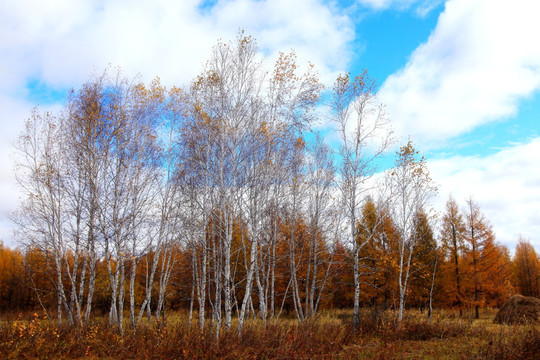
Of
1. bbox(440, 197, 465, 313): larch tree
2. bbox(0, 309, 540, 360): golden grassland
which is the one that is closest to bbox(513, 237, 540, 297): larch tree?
bbox(440, 197, 465, 313): larch tree

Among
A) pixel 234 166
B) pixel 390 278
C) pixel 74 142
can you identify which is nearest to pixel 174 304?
pixel 390 278

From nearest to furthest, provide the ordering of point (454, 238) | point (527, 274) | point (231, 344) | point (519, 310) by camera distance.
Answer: point (231, 344) → point (519, 310) → point (454, 238) → point (527, 274)

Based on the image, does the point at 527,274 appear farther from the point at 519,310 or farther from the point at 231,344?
the point at 231,344

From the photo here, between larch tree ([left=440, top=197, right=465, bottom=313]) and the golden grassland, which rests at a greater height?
larch tree ([left=440, top=197, right=465, bottom=313])

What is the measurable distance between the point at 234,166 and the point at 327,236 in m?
8.71

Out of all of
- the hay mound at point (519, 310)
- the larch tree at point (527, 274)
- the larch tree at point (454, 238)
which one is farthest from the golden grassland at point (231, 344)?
the larch tree at point (527, 274)

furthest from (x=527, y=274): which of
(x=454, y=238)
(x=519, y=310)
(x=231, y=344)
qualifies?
(x=231, y=344)

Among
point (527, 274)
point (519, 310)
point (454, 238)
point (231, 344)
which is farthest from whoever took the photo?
point (527, 274)

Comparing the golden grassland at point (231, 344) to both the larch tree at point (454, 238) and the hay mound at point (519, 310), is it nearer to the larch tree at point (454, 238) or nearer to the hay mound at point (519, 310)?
the hay mound at point (519, 310)

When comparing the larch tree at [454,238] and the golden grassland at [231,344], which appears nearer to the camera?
the golden grassland at [231,344]

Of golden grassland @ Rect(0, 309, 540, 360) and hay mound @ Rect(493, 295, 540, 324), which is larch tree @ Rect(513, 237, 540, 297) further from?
golden grassland @ Rect(0, 309, 540, 360)

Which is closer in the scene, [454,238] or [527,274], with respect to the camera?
[454,238]

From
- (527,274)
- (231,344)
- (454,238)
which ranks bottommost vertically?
(527,274)

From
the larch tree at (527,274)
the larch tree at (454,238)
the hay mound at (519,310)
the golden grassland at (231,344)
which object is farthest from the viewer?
the larch tree at (527,274)
